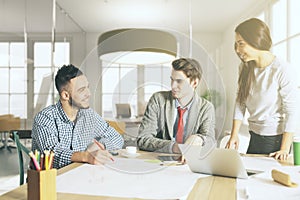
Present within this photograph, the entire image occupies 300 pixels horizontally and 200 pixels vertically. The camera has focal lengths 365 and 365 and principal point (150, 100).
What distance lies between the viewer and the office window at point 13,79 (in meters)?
3.54

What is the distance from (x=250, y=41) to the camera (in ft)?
10.9

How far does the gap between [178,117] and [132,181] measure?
0.34 meters

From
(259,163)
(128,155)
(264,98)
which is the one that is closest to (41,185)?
(128,155)

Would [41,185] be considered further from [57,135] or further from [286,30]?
[286,30]

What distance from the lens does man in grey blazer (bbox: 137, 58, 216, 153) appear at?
81 cm

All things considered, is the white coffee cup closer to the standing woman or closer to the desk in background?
the desk in background

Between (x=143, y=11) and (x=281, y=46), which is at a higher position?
(x=143, y=11)

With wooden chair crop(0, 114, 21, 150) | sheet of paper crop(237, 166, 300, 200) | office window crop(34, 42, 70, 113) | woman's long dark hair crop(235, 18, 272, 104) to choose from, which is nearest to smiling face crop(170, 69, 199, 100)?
sheet of paper crop(237, 166, 300, 200)

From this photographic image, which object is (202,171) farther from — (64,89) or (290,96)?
(290,96)

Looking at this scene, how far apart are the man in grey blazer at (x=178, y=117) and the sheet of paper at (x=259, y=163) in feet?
1.77

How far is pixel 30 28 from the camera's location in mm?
3635

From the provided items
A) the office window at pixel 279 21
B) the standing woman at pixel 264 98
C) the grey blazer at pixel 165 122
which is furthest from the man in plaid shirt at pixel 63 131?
the office window at pixel 279 21

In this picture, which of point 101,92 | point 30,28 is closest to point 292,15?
point 30,28

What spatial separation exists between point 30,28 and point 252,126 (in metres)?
2.35
